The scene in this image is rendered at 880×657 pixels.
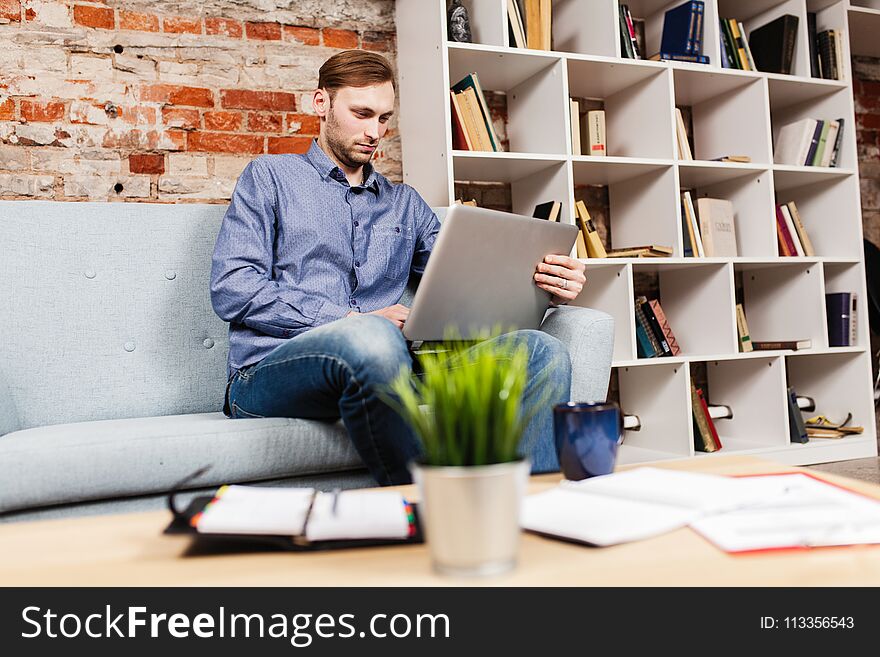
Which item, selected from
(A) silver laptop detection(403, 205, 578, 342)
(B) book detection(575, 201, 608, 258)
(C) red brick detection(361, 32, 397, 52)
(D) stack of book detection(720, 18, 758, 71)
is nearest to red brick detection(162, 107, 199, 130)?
(C) red brick detection(361, 32, 397, 52)

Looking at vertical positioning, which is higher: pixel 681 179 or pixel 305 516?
pixel 681 179

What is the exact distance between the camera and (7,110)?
92.5 inches

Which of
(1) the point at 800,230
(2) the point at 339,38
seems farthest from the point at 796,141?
(2) the point at 339,38

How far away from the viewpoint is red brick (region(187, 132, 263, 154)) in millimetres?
2559

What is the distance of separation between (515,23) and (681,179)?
3.31ft

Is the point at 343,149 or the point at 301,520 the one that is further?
the point at 343,149

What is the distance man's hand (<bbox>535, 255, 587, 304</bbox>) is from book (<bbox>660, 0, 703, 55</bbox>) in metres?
1.70

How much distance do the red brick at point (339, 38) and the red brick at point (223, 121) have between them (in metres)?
0.44

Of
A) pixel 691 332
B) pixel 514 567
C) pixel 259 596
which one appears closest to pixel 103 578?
pixel 259 596

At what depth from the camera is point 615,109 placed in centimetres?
309

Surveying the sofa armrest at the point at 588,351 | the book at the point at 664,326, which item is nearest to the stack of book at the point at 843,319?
the book at the point at 664,326

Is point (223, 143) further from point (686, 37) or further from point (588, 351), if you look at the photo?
point (686, 37)

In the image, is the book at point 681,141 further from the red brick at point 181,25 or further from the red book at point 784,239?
the red brick at point 181,25

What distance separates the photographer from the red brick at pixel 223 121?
101 inches
